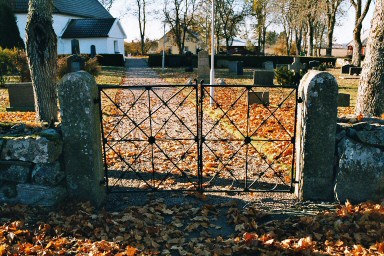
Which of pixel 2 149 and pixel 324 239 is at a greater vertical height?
pixel 2 149

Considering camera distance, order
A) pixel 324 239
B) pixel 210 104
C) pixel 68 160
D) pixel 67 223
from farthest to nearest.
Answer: pixel 210 104 → pixel 68 160 → pixel 67 223 → pixel 324 239

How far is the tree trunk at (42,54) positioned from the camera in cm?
693

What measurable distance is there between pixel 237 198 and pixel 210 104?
798cm

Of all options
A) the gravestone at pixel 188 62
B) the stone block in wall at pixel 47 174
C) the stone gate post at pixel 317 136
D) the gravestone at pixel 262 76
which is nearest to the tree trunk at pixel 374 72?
the stone gate post at pixel 317 136

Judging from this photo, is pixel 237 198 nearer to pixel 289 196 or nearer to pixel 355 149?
pixel 289 196

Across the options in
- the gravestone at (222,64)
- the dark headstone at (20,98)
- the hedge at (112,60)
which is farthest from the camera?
the hedge at (112,60)

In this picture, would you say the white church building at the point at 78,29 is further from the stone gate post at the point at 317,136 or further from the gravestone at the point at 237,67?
the stone gate post at the point at 317,136

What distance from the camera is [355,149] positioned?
4.41 meters

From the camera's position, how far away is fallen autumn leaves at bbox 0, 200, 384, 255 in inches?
145

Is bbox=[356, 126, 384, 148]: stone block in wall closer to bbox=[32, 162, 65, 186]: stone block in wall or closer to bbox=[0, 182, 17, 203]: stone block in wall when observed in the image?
bbox=[32, 162, 65, 186]: stone block in wall

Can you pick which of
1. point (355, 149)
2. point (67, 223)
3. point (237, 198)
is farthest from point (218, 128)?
point (67, 223)

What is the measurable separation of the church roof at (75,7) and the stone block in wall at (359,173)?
35.6 meters

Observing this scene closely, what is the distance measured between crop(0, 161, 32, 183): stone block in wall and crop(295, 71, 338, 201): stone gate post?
3.48m

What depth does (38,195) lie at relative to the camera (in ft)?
15.0
